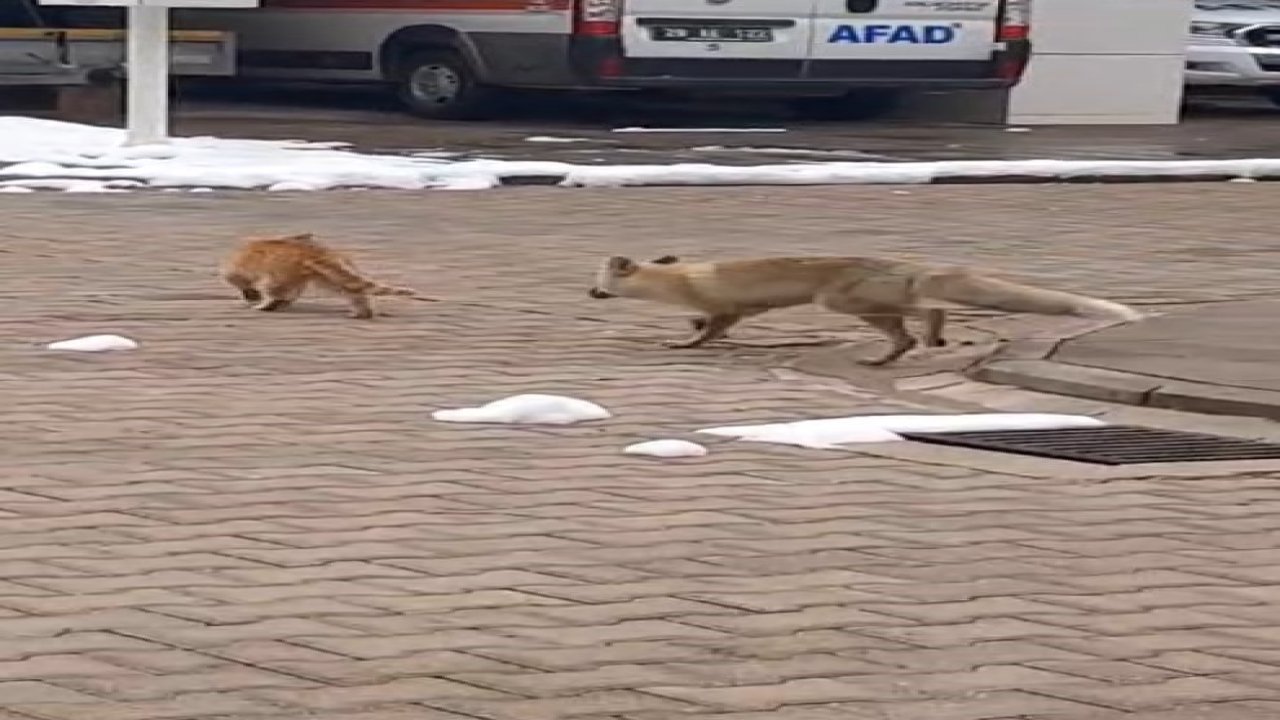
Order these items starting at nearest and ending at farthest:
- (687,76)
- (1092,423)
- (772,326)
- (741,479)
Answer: (741,479) → (1092,423) → (772,326) → (687,76)

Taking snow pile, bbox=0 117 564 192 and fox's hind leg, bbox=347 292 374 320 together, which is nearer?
fox's hind leg, bbox=347 292 374 320

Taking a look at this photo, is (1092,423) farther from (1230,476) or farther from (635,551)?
(635,551)

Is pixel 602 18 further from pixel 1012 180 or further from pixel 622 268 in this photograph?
pixel 622 268

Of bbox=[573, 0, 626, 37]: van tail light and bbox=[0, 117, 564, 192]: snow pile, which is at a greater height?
bbox=[573, 0, 626, 37]: van tail light

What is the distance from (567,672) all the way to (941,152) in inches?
567

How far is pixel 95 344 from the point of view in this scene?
29.6ft

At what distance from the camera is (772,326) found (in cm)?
1020

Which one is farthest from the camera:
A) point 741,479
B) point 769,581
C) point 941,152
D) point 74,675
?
point 941,152

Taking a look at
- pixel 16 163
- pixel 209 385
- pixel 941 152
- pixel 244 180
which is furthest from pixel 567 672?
pixel 941 152

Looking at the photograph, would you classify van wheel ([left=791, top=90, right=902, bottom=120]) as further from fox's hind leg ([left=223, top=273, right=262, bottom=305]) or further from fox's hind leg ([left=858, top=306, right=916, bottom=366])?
fox's hind leg ([left=858, top=306, right=916, bottom=366])

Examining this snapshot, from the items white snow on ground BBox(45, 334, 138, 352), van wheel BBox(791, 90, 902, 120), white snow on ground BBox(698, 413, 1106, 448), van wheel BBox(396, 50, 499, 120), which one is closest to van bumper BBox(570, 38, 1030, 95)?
van wheel BBox(791, 90, 902, 120)

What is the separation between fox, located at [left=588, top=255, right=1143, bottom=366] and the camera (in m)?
9.16

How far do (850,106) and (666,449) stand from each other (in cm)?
1638

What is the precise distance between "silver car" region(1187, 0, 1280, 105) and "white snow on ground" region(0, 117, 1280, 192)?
622cm
